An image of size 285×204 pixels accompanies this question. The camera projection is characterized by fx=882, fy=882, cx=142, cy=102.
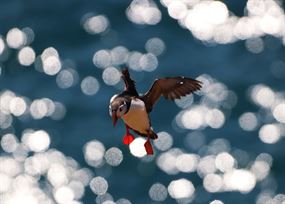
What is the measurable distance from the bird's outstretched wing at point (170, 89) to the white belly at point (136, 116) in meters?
0.04

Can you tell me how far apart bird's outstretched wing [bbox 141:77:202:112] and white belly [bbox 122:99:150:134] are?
1.6 inches

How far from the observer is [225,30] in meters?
29.7

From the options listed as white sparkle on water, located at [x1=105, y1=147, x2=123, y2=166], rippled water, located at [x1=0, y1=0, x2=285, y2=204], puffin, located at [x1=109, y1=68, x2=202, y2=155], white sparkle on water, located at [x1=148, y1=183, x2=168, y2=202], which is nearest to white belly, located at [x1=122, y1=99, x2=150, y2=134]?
puffin, located at [x1=109, y1=68, x2=202, y2=155]

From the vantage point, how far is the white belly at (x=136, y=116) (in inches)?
92.5

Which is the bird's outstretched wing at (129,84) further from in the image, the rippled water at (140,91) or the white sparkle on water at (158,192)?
the white sparkle on water at (158,192)

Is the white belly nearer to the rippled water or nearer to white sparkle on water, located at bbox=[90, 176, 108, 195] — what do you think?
the rippled water

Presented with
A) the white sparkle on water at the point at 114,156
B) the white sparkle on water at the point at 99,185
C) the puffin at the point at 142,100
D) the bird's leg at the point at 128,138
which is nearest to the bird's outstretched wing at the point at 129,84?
the puffin at the point at 142,100

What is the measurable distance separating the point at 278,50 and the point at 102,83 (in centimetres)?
590

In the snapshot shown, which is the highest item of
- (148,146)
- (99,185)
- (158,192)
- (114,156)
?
(148,146)

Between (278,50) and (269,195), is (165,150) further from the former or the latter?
(278,50)

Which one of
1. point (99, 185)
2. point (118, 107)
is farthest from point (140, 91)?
point (118, 107)

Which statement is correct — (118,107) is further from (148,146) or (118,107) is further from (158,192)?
(158,192)

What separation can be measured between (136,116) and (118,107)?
8cm

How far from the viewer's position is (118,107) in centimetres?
231
